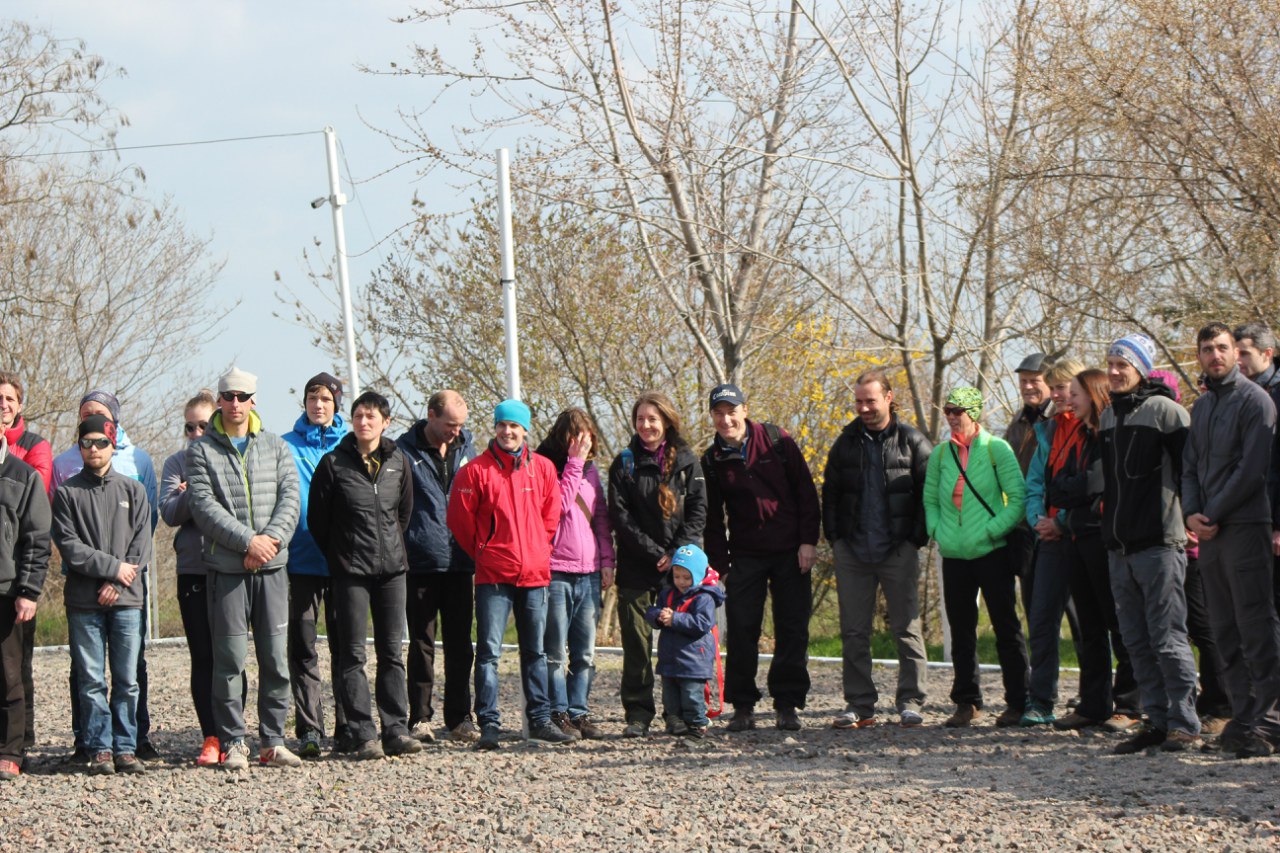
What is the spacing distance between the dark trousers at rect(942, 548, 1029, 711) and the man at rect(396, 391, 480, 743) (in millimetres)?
2885

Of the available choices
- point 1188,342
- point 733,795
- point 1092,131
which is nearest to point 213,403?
point 733,795

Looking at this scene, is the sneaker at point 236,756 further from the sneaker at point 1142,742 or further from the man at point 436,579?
the sneaker at point 1142,742

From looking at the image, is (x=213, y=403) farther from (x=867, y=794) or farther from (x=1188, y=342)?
(x=1188, y=342)

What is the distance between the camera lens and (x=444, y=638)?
8148mm

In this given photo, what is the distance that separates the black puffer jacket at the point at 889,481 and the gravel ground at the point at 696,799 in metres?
1.21

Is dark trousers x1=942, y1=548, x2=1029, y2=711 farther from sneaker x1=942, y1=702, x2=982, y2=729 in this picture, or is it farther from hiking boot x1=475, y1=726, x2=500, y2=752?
hiking boot x1=475, y1=726, x2=500, y2=752

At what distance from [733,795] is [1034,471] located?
305 cm

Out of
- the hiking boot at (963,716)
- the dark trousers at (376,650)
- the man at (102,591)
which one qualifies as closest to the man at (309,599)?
the dark trousers at (376,650)

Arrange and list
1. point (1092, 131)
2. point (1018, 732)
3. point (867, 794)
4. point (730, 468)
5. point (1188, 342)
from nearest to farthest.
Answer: point (867, 794)
point (1018, 732)
point (730, 468)
point (1092, 131)
point (1188, 342)

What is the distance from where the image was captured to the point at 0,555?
7.13 metres

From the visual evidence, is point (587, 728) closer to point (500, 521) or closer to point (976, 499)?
point (500, 521)

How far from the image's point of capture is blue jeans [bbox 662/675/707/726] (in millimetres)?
8039

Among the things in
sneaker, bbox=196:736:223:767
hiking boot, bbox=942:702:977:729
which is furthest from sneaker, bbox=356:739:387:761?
hiking boot, bbox=942:702:977:729

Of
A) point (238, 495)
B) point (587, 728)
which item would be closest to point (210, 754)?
point (238, 495)
